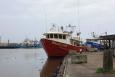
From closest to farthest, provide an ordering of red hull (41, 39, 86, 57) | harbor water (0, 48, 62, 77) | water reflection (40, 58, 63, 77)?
water reflection (40, 58, 63, 77) < harbor water (0, 48, 62, 77) < red hull (41, 39, 86, 57)

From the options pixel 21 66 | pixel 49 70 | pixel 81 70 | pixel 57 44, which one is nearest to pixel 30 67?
pixel 21 66

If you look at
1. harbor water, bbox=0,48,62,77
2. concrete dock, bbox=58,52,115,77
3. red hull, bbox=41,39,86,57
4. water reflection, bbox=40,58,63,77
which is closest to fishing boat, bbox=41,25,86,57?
red hull, bbox=41,39,86,57


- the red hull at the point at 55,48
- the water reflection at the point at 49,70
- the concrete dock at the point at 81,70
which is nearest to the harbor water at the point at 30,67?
the water reflection at the point at 49,70

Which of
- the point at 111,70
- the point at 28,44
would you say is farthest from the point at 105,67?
the point at 28,44

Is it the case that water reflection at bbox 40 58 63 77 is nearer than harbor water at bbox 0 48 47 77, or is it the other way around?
water reflection at bbox 40 58 63 77

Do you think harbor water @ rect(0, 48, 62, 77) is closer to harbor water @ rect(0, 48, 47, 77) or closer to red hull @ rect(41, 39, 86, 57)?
harbor water @ rect(0, 48, 47, 77)

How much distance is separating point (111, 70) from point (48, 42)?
96.8ft

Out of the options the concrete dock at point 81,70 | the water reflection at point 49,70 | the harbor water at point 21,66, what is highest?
the concrete dock at point 81,70

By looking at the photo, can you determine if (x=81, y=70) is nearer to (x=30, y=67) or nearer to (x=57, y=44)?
(x=30, y=67)

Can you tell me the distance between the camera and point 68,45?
4981cm

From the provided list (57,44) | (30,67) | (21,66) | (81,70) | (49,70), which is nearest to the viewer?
(81,70)

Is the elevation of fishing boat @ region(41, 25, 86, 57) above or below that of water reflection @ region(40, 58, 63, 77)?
above

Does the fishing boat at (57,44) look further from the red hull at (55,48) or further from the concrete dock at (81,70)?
the concrete dock at (81,70)

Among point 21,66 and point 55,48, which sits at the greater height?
point 55,48
